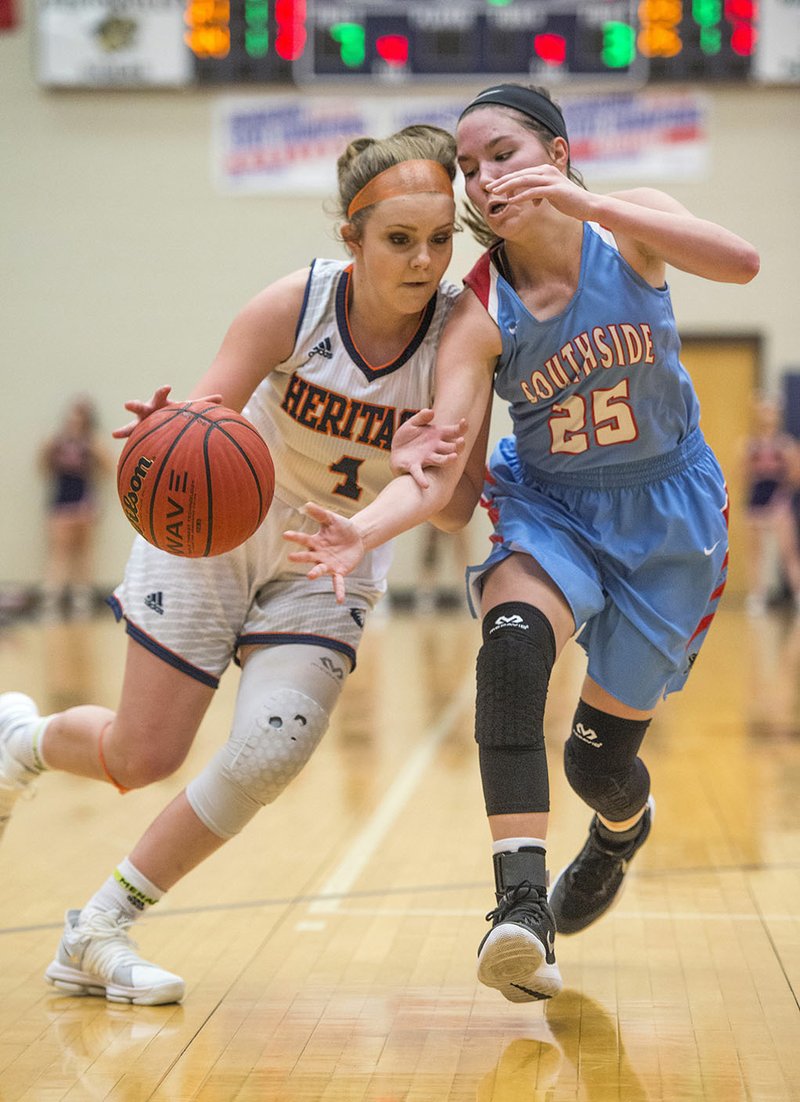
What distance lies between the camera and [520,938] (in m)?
2.47

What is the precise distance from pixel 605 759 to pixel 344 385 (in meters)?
1.01

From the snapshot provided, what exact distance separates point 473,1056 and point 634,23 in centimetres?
1128

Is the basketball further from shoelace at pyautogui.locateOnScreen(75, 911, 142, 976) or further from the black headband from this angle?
shoelace at pyautogui.locateOnScreen(75, 911, 142, 976)

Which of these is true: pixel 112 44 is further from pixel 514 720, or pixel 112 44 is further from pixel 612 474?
pixel 514 720

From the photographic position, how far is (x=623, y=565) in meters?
A: 2.97

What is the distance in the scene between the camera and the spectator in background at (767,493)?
13.2 m

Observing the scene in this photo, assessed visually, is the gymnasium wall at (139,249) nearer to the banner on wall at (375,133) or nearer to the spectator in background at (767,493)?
the banner on wall at (375,133)

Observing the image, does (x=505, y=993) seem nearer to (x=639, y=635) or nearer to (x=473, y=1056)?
(x=473, y=1056)

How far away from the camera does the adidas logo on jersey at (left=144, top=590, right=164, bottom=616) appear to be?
3.13 metres

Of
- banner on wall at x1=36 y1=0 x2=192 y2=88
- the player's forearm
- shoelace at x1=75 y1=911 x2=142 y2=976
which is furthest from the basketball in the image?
banner on wall at x1=36 y1=0 x2=192 y2=88

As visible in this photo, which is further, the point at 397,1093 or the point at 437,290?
the point at 437,290

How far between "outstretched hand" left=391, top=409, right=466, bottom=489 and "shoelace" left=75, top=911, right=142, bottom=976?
1.23 m

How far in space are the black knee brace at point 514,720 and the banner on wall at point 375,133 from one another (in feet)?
38.1

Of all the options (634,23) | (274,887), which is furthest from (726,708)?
(634,23)
